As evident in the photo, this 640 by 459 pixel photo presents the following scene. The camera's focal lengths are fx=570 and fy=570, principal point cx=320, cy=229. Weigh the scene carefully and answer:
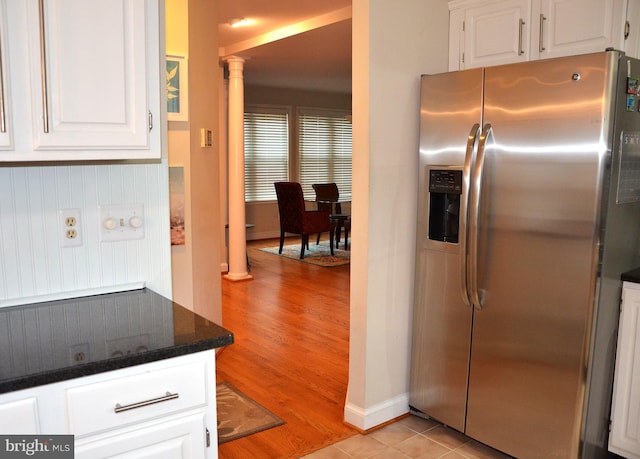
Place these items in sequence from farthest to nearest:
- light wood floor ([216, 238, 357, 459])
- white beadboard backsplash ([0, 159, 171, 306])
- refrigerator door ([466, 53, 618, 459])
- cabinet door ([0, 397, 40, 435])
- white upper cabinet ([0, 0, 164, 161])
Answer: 1. light wood floor ([216, 238, 357, 459])
2. refrigerator door ([466, 53, 618, 459])
3. white beadboard backsplash ([0, 159, 171, 306])
4. white upper cabinet ([0, 0, 164, 161])
5. cabinet door ([0, 397, 40, 435])

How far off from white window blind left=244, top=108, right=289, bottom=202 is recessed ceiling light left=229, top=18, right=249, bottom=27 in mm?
3730

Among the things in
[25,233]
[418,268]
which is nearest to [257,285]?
[418,268]

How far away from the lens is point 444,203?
2.76 meters

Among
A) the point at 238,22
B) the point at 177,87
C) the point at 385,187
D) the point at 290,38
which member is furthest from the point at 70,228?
the point at 290,38

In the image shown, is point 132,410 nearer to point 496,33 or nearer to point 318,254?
point 496,33

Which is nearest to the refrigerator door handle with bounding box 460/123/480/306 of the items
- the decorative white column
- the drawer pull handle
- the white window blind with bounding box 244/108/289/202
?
the drawer pull handle

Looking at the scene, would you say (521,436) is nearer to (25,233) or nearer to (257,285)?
(25,233)

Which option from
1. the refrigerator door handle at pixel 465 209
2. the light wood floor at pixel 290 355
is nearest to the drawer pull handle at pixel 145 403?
the light wood floor at pixel 290 355

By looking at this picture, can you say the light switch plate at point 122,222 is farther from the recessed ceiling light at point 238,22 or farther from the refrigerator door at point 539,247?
the recessed ceiling light at point 238,22

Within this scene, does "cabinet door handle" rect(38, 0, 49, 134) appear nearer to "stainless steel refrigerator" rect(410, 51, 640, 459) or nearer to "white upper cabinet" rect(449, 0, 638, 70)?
"stainless steel refrigerator" rect(410, 51, 640, 459)

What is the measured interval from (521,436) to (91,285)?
1.89 meters

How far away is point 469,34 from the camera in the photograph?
283 centimetres

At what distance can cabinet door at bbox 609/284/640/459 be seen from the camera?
7.65ft

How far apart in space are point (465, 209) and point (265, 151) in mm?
6980
